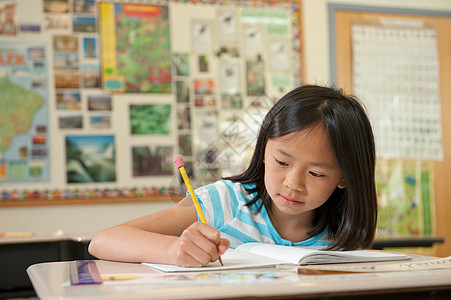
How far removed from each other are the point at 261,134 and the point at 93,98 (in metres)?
1.90

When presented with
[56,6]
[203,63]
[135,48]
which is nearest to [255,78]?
[203,63]

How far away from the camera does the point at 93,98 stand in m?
3.09

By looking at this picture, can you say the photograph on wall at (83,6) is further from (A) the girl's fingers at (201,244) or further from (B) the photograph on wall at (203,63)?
(A) the girl's fingers at (201,244)

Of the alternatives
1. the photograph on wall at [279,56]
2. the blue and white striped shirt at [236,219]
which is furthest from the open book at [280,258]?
the photograph on wall at [279,56]

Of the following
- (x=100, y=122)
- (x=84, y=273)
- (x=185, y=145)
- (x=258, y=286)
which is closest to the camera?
(x=258, y=286)

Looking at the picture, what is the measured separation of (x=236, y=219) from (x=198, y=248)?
1.46 ft

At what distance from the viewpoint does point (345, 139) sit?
1.22 meters

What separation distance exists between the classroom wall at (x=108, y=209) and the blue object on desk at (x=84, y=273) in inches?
70.8

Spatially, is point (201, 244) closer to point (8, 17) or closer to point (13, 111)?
point (13, 111)

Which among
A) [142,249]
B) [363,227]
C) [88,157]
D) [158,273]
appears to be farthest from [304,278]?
[88,157]

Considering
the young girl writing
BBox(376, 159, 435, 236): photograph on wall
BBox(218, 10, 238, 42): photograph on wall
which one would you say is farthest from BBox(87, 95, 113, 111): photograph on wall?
the young girl writing

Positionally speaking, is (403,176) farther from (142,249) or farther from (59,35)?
(142,249)

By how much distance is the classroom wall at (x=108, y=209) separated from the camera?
2.98 m

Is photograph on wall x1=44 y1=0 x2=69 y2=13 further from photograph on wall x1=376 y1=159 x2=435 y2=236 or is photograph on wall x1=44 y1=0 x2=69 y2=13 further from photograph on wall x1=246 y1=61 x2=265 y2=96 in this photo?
photograph on wall x1=376 y1=159 x2=435 y2=236
